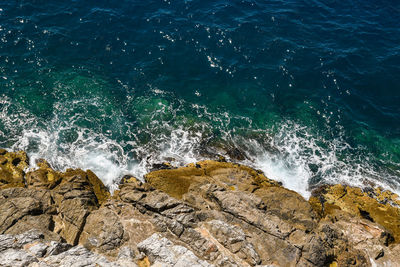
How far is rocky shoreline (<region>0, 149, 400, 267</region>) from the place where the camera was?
19031 mm

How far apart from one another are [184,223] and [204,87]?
22.7 meters

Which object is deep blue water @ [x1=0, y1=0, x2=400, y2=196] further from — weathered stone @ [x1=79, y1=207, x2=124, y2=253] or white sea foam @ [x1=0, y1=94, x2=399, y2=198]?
weathered stone @ [x1=79, y1=207, x2=124, y2=253]

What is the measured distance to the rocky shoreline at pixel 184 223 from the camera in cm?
1903

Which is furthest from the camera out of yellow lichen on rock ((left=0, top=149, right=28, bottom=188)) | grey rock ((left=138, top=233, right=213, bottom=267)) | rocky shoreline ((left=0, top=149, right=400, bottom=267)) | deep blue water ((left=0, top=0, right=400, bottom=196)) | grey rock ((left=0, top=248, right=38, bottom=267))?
deep blue water ((left=0, top=0, right=400, bottom=196))

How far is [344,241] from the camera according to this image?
76.7ft

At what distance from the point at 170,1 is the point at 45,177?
36.9 meters

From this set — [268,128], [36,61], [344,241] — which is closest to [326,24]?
[268,128]

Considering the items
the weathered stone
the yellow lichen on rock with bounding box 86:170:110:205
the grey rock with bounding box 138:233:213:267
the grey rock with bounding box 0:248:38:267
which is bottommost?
the yellow lichen on rock with bounding box 86:170:110:205

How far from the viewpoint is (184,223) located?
21422 millimetres

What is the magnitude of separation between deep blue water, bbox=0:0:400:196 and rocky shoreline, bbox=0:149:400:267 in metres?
4.51

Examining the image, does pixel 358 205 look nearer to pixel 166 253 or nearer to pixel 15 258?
pixel 166 253

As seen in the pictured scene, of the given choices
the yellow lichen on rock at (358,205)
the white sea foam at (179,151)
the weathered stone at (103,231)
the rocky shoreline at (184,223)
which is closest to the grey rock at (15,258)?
the rocky shoreline at (184,223)

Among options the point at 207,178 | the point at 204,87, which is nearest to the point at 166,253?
the point at 207,178

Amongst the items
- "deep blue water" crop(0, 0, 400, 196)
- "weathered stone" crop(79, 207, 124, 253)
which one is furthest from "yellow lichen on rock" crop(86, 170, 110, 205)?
"weathered stone" crop(79, 207, 124, 253)
